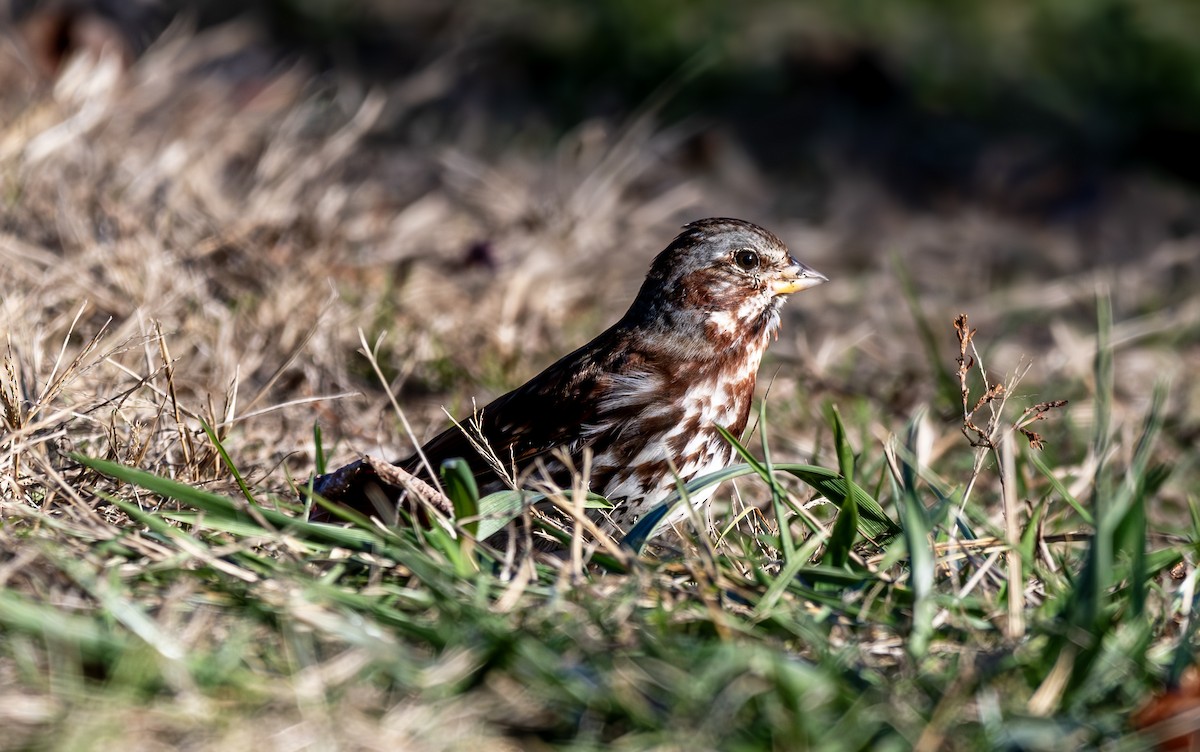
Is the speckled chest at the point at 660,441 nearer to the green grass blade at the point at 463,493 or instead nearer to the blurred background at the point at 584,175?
the green grass blade at the point at 463,493

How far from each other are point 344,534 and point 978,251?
5.01m

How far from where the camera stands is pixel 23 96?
5863 millimetres

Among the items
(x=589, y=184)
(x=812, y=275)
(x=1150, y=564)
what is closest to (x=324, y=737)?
(x=1150, y=564)

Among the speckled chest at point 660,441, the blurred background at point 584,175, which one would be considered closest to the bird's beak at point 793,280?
the speckled chest at point 660,441

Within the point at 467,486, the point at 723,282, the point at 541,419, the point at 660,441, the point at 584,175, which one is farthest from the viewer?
the point at 584,175

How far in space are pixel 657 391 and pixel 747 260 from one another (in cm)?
58

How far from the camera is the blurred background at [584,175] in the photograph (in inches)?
198

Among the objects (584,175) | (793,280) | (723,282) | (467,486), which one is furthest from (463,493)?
(584,175)

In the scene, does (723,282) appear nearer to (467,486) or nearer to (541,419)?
(541,419)

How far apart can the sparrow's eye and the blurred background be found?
1.01 metres

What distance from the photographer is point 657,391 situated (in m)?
3.73

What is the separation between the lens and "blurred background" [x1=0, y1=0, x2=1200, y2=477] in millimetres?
5020

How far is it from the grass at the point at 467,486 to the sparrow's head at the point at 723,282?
1.11 feet

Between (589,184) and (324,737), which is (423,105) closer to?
(589,184)
